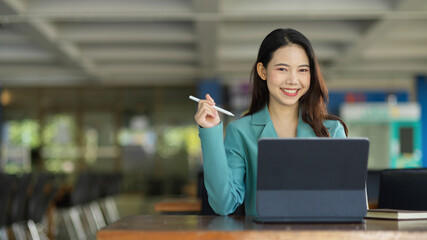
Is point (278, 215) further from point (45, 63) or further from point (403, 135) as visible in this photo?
point (403, 135)

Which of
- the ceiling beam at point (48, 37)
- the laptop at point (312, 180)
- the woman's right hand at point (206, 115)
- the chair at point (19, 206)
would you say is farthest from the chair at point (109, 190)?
the laptop at point (312, 180)

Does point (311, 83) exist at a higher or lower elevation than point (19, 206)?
higher

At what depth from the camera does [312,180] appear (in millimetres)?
1368

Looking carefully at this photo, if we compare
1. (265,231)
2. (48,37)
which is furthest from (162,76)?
(265,231)

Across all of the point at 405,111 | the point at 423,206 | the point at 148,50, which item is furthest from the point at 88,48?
the point at 423,206

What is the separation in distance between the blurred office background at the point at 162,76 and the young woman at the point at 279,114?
4.45 m

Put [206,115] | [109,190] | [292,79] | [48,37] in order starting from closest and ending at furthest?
[206,115] → [292,79] → [48,37] → [109,190]

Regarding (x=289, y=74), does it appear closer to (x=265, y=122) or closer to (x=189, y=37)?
(x=265, y=122)

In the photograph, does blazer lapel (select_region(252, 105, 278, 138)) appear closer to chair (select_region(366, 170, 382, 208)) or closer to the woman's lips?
the woman's lips

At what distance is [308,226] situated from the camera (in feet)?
4.33

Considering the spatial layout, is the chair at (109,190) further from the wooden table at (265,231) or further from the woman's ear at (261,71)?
the wooden table at (265,231)

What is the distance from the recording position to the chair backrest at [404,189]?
201 cm

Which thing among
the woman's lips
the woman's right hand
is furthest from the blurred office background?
the woman's right hand

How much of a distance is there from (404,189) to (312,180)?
83 cm
